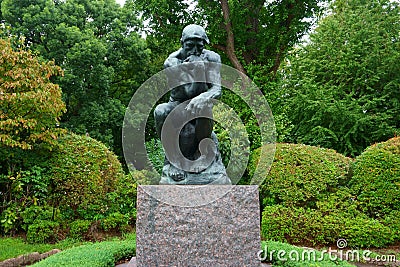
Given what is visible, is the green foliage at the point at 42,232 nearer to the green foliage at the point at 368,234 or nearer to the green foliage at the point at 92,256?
the green foliage at the point at 92,256

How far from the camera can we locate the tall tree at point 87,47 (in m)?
12.4

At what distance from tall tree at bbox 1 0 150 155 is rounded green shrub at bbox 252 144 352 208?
724 cm

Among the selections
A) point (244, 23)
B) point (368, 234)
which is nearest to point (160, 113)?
point (368, 234)

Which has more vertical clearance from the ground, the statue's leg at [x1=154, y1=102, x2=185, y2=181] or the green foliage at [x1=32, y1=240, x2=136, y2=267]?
the statue's leg at [x1=154, y1=102, x2=185, y2=181]

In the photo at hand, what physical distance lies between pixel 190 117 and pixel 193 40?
882 mm

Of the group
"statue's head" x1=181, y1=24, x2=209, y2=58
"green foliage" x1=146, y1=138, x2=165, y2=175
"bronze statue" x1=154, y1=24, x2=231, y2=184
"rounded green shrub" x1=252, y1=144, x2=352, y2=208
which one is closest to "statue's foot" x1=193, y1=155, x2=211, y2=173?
"bronze statue" x1=154, y1=24, x2=231, y2=184

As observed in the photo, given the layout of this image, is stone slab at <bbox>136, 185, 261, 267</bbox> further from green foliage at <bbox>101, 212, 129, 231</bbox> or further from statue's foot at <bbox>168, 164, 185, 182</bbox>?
green foliage at <bbox>101, 212, 129, 231</bbox>

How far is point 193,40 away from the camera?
4.34 m

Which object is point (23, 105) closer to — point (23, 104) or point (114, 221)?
point (23, 104)

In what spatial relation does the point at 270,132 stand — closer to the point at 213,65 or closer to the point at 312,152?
the point at 312,152

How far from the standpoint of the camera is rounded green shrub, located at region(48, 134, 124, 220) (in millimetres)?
7934

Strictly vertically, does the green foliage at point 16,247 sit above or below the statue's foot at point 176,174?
below

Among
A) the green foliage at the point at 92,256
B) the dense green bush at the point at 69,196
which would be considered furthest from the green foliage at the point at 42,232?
the green foliage at the point at 92,256

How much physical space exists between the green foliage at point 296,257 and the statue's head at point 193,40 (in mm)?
2700
